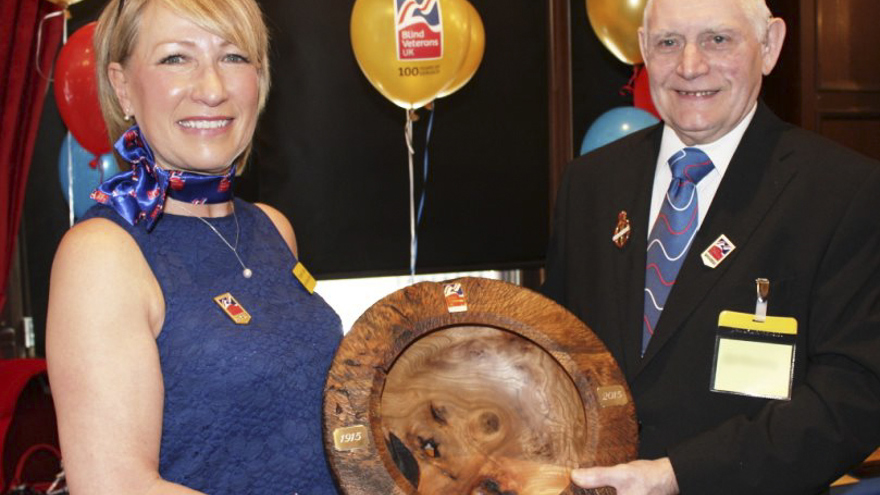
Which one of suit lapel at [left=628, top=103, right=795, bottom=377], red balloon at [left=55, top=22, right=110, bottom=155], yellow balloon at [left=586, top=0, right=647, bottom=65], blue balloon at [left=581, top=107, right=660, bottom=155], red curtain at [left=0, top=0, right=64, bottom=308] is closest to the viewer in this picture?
suit lapel at [left=628, top=103, right=795, bottom=377]

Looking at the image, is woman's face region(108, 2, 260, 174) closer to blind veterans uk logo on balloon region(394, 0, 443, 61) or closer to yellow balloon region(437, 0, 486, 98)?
blind veterans uk logo on balloon region(394, 0, 443, 61)

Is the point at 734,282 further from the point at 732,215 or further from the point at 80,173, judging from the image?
the point at 80,173

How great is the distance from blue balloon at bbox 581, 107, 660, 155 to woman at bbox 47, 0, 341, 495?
10.0 ft

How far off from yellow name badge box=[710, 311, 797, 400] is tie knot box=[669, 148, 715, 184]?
1.11ft

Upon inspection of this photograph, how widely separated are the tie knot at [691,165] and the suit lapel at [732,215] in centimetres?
6

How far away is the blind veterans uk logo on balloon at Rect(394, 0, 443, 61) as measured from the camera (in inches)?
154

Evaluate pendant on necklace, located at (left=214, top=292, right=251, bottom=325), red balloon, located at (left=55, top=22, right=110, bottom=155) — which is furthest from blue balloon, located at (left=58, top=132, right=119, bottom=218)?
pendant on necklace, located at (left=214, top=292, right=251, bottom=325)

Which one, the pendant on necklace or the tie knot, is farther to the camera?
→ the tie knot

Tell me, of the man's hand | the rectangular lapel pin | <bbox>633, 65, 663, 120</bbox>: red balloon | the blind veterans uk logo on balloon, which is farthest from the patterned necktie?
<bbox>633, 65, 663, 120</bbox>: red balloon

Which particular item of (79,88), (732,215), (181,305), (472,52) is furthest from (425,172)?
(181,305)

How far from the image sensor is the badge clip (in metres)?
1.77

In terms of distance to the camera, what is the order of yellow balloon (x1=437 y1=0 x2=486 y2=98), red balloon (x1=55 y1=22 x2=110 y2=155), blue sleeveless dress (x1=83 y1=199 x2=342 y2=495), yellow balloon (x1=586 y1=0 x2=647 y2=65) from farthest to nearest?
1. yellow balloon (x1=586 y1=0 x2=647 y2=65)
2. yellow balloon (x1=437 y1=0 x2=486 y2=98)
3. red balloon (x1=55 y1=22 x2=110 y2=155)
4. blue sleeveless dress (x1=83 y1=199 x2=342 y2=495)

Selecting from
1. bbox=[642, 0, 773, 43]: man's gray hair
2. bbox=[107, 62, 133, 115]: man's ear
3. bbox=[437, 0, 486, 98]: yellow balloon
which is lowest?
bbox=[107, 62, 133, 115]: man's ear

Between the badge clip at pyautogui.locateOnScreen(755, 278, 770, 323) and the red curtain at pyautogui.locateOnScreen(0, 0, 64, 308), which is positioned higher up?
the red curtain at pyautogui.locateOnScreen(0, 0, 64, 308)
